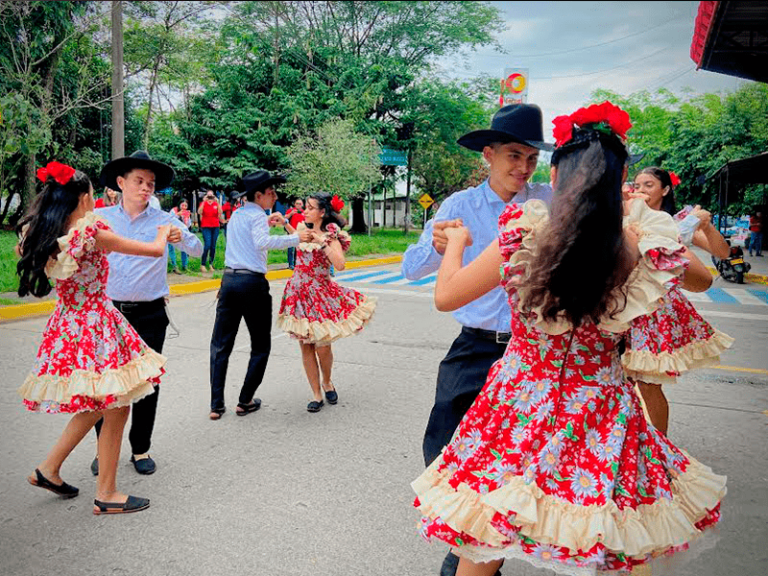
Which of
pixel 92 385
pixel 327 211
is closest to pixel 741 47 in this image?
pixel 327 211

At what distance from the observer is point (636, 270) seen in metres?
1.79

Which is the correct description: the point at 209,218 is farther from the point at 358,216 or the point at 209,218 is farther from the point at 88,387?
the point at 358,216

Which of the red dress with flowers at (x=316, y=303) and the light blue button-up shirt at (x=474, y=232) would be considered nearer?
the light blue button-up shirt at (x=474, y=232)

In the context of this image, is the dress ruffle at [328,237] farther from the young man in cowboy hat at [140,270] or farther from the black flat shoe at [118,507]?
the black flat shoe at [118,507]

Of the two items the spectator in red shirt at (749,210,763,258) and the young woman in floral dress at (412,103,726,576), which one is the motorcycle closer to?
the spectator in red shirt at (749,210,763,258)

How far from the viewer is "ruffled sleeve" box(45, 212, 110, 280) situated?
3086 mm

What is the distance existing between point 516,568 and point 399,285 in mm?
10732

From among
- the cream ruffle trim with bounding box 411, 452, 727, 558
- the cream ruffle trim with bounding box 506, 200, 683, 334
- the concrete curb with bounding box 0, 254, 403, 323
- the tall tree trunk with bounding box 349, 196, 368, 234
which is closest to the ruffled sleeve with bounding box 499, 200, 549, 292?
the cream ruffle trim with bounding box 506, 200, 683, 334

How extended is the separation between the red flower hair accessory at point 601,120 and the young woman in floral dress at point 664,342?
214 centimetres

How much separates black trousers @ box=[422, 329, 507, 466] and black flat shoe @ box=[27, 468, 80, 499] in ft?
7.11

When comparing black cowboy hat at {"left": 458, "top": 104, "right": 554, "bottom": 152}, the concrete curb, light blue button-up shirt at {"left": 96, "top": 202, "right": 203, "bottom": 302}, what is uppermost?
black cowboy hat at {"left": 458, "top": 104, "right": 554, "bottom": 152}

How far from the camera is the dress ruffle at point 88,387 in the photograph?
3.15 metres

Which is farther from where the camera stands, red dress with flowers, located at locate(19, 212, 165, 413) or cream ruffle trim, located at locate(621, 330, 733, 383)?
cream ruffle trim, located at locate(621, 330, 733, 383)

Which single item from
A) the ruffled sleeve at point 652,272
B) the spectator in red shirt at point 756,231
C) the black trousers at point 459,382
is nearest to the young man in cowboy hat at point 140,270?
the black trousers at point 459,382
